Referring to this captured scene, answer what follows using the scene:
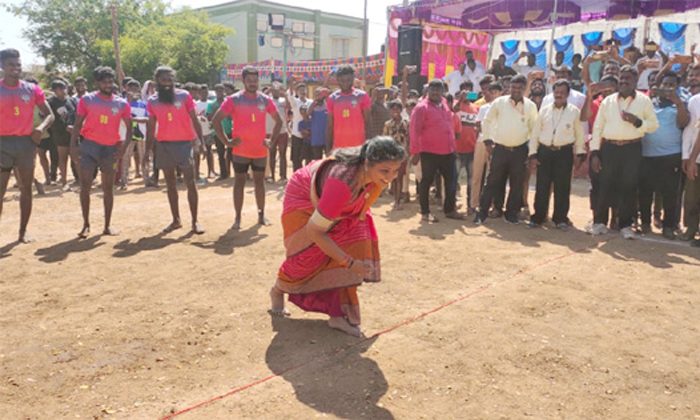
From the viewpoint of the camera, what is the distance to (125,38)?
3656 cm

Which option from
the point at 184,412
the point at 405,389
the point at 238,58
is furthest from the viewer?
the point at 238,58

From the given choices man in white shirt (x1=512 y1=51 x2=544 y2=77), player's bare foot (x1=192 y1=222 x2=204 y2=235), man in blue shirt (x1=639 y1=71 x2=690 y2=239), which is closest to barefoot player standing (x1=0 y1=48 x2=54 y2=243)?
player's bare foot (x1=192 y1=222 x2=204 y2=235)

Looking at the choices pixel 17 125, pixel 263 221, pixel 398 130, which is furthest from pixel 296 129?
pixel 17 125

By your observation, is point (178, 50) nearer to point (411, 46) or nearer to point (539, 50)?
point (411, 46)

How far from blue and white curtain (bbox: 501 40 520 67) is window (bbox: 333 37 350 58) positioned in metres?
32.7

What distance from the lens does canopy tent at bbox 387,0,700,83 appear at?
45.4 feet

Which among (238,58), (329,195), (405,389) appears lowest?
(405,389)

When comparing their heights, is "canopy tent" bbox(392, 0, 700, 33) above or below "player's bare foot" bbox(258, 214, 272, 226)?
above

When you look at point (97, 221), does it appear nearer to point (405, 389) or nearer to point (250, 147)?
point (250, 147)

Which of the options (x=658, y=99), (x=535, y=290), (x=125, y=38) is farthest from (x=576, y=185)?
(x=125, y=38)

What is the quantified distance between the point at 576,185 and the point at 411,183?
3338 millimetres

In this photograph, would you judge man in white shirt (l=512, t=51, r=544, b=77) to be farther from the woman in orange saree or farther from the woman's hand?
the woman's hand

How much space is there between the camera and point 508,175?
7648 millimetres

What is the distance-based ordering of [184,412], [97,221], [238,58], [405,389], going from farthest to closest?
1. [238,58]
2. [97,221]
3. [405,389]
4. [184,412]
